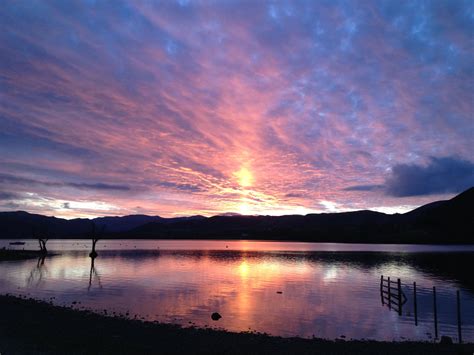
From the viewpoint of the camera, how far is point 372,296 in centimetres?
4709

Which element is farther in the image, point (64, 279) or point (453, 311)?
point (64, 279)

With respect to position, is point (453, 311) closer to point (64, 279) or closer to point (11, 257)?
point (64, 279)

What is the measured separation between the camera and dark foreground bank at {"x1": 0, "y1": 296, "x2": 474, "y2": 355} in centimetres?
1945

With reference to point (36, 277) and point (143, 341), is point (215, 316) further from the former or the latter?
point (36, 277)

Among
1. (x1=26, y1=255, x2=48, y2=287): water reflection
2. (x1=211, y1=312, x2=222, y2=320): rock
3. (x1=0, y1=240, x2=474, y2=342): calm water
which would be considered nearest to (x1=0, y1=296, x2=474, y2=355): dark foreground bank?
(x1=0, y1=240, x2=474, y2=342): calm water

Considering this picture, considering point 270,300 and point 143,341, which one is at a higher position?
point 143,341

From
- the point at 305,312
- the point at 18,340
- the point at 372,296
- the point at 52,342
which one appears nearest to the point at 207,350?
the point at 52,342

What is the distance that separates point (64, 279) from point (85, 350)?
4572cm

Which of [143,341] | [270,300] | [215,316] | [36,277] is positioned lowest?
[36,277]

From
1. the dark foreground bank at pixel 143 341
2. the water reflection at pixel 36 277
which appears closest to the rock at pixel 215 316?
the dark foreground bank at pixel 143 341

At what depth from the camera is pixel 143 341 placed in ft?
71.8

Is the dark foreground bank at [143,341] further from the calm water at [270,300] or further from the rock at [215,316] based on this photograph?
the rock at [215,316]

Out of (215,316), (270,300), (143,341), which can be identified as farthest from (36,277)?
(143,341)

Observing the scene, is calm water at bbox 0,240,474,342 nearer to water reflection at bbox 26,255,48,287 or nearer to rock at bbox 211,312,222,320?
water reflection at bbox 26,255,48,287
